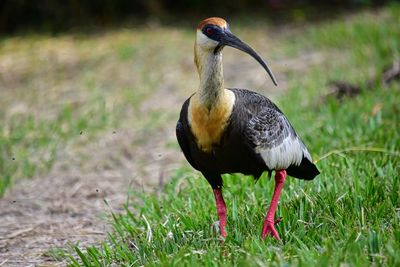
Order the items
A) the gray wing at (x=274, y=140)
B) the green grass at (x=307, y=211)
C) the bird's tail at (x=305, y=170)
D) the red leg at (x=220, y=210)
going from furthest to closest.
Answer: the bird's tail at (x=305, y=170), the red leg at (x=220, y=210), the gray wing at (x=274, y=140), the green grass at (x=307, y=211)

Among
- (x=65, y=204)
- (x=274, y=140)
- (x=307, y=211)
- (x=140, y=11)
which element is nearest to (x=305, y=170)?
(x=307, y=211)

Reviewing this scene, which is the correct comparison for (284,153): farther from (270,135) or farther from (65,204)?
(65,204)

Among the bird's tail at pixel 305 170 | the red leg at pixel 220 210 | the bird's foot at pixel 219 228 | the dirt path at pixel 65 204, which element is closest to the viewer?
the bird's foot at pixel 219 228

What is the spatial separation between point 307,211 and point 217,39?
48.8 inches

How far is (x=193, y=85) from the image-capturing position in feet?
31.2

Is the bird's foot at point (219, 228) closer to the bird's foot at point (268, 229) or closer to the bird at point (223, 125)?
the bird at point (223, 125)

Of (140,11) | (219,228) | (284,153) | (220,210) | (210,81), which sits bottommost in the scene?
(219,228)

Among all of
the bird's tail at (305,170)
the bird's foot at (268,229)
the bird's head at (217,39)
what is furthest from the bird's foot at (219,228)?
the bird's head at (217,39)

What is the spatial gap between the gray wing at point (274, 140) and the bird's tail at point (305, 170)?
44 millimetres

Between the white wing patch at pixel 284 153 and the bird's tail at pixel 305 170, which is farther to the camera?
the bird's tail at pixel 305 170

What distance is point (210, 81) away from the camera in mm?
4176

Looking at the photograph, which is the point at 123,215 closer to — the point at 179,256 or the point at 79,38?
the point at 179,256

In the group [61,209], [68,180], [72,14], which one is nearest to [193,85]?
[68,180]

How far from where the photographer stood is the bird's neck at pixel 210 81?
4.17 metres
